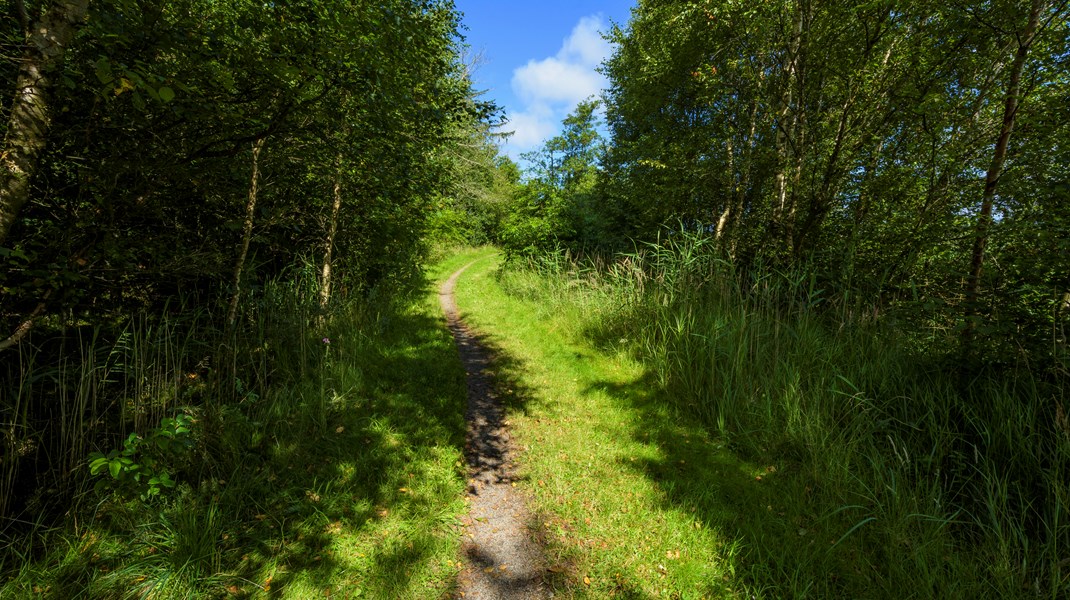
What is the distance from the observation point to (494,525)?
3.00 m

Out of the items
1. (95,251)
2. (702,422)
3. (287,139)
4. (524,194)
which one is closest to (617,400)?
(702,422)

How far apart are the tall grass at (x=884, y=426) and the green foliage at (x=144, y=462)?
4.56 meters

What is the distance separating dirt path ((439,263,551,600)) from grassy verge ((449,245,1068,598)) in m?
0.20

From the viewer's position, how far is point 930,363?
11.9ft

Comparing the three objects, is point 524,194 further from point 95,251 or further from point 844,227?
point 95,251

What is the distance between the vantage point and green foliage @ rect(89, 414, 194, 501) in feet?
7.27

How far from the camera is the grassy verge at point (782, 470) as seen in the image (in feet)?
7.63

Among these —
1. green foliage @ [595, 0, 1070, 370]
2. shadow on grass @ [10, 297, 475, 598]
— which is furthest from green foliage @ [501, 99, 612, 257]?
shadow on grass @ [10, 297, 475, 598]

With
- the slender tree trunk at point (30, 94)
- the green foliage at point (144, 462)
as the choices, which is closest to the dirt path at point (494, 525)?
the green foliage at point (144, 462)

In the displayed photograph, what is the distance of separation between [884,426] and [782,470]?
42.5 inches

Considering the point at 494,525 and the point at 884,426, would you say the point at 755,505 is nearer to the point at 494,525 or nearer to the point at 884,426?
the point at 884,426

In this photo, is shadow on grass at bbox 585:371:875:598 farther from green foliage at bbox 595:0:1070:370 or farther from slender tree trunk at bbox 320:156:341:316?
slender tree trunk at bbox 320:156:341:316

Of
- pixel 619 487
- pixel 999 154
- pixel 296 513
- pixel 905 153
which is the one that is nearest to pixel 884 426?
pixel 619 487

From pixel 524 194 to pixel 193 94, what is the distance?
11921 mm
